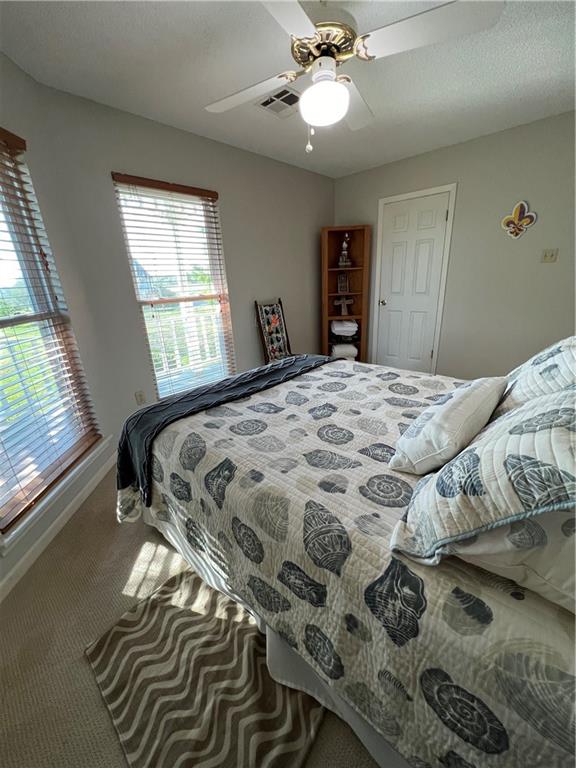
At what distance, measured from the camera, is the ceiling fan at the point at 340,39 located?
990 millimetres

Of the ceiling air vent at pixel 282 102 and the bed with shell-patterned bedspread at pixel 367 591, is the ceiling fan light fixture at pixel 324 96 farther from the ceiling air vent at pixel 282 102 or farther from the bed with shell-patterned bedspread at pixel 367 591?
the bed with shell-patterned bedspread at pixel 367 591

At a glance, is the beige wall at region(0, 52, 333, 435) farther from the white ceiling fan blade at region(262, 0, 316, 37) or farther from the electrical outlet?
the electrical outlet

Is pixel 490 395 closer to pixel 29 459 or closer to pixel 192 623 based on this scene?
pixel 192 623

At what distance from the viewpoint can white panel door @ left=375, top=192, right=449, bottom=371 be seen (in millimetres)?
3186

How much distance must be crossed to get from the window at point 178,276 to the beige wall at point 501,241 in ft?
6.81

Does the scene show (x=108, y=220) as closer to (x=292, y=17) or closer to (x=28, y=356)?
(x=28, y=356)

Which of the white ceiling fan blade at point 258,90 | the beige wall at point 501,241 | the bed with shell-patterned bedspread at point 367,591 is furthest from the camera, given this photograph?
the beige wall at point 501,241

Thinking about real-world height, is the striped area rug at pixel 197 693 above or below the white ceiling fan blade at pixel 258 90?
below

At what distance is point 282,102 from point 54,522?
2936 millimetres

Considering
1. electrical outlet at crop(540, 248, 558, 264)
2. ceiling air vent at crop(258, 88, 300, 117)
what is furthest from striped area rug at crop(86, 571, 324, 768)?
electrical outlet at crop(540, 248, 558, 264)

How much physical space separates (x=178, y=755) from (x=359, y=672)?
653mm

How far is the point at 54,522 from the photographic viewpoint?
67.5 inches

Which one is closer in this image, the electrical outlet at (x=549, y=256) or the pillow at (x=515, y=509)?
the pillow at (x=515, y=509)

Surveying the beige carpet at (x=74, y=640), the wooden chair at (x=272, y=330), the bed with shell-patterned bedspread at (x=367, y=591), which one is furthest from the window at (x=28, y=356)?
the wooden chair at (x=272, y=330)
